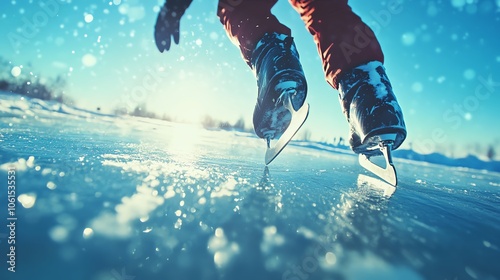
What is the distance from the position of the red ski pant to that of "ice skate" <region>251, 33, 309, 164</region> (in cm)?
8

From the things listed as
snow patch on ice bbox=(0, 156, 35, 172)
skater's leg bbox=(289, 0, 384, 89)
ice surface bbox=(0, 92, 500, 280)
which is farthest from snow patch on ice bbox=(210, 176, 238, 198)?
skater's leg bbox=(289, 0, 384, 89)

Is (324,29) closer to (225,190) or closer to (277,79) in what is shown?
(277,79)

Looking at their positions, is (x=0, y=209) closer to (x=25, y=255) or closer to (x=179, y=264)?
(x=25, y=255)

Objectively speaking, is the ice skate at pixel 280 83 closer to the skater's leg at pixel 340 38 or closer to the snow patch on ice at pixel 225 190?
the skater's leg at pixel 340 38

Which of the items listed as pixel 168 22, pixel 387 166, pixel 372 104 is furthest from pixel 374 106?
pixel 168 22

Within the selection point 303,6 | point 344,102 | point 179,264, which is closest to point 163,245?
point 179,264

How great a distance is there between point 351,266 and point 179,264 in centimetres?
26

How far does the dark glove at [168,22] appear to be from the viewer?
1273mm

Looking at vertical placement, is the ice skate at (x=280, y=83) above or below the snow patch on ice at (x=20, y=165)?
above

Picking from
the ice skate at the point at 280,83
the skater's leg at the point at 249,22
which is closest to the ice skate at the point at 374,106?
the ice skate at the point at 280,83

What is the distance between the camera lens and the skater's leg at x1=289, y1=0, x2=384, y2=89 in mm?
980

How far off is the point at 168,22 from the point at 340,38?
3.01 ft

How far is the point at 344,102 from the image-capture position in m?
1.02

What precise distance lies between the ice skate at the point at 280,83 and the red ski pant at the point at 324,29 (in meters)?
0.08
